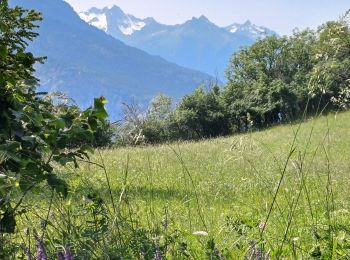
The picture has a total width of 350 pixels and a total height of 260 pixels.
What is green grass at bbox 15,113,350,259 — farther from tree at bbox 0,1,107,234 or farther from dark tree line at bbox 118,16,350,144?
dark tree line at bbox 118,16,350,144

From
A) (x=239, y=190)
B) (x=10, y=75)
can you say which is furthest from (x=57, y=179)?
(x=239, y=190)

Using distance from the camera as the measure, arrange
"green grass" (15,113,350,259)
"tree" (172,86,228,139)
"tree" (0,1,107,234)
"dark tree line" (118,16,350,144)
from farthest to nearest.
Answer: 1. "tree" (172,86,228,139)
2. "dark tree line" (118,16,350,144)
3. "green grass" (15,113,350,259)
4. "tree" (0,1,107,234)

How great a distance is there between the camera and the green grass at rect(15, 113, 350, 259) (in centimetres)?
274

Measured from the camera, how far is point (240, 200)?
7402mm

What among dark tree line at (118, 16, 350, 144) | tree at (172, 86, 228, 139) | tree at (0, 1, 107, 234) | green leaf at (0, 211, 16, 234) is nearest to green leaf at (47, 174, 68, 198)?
tree at (0, 1, 107, 234)

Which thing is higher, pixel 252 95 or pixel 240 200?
pixel 252 95

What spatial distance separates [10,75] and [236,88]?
70239 millimetres

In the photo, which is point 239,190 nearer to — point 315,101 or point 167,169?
point 167,169

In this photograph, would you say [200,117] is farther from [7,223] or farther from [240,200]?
[7,223]

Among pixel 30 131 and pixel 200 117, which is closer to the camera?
pixel 30 131

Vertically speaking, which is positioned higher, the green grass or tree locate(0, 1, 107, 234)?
tree locate(0, 1, 107, 234)

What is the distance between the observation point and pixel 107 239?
2.76m

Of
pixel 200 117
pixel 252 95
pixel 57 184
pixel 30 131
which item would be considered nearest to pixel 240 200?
pixel 30 131

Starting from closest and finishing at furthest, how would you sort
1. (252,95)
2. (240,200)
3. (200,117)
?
(240,200)
(252,95)
(200,117)
